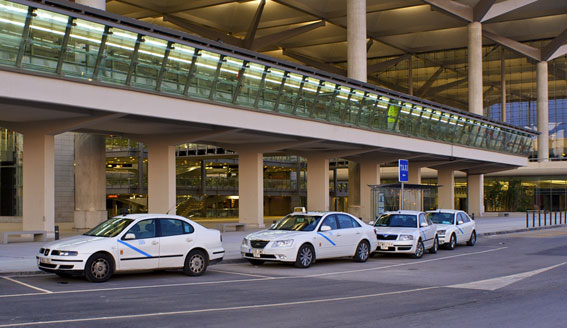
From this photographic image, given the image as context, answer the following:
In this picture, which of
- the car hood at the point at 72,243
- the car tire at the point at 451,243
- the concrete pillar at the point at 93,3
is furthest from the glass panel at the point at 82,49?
the car tire at the point at 451,243

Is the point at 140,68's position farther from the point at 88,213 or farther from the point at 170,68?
the point at 88,213

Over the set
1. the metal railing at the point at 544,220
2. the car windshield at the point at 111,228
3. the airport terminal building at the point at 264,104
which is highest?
the airport terminal building at the point at 264,104

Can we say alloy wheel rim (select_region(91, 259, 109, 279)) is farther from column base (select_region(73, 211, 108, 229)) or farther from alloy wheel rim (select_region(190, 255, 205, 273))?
column base (select_region(73, 211, 108, 229))

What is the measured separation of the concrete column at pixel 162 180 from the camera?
1262 inches

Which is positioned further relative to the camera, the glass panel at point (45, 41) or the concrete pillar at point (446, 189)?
the concrete pillar at point (446, 189)

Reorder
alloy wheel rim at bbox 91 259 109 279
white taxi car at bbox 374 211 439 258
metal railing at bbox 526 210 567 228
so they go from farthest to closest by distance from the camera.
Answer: metal railing at bbox 526 210 567 228, white taxi car at bbox 374 211 439 258, alloy wheel rim at bbox 91 259 109 279

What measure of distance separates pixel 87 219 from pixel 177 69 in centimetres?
1248

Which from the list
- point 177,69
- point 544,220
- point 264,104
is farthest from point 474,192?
point 177,69

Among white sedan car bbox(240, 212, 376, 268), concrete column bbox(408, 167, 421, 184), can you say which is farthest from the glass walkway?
concrete column bbox(408, 167, 421, 184)

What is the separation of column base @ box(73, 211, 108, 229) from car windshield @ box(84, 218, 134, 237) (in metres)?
20.6

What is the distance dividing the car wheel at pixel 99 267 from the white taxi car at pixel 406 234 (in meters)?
9.87

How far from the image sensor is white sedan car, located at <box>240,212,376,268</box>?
58.7 ft

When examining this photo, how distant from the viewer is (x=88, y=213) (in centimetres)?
3600

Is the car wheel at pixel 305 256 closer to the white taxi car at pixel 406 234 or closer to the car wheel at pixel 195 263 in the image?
the car wheel at pixel 195 263
